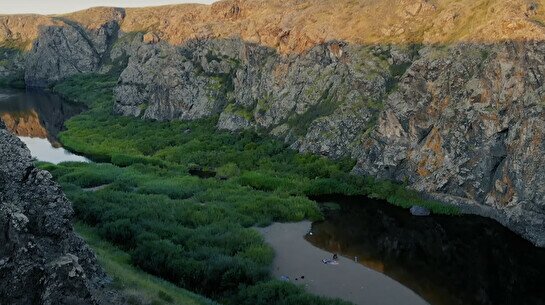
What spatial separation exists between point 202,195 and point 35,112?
108 m

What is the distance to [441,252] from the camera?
1826 inches

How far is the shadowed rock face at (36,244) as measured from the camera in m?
19.8

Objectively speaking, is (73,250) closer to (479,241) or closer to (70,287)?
(70,287)

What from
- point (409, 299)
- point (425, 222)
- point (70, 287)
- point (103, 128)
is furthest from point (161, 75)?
point (70, 287)

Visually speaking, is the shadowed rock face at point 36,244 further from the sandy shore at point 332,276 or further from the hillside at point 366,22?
the hillside at point 366,22

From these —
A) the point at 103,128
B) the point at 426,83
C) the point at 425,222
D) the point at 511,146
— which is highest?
the point at 426,83

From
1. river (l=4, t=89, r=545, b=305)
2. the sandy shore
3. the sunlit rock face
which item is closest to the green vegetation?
the sandy shore

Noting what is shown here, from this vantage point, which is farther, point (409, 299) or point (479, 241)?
point (479, 241)

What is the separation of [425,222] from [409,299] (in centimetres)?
1825

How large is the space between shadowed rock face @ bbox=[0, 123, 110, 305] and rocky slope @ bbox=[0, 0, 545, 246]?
41.9 m

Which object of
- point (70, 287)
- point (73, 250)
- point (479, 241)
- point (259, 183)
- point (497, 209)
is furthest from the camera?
point (259, 183)

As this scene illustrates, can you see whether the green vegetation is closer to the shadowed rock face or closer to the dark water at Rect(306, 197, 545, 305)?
the shadowed rock face

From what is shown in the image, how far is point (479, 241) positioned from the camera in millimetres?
48406

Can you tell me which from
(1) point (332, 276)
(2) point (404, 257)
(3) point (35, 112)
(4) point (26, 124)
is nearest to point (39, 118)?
(4) point (26, 124)
